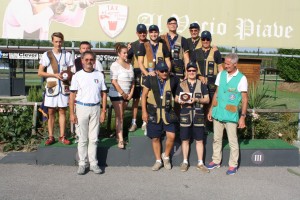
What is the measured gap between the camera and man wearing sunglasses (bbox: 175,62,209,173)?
194 inches

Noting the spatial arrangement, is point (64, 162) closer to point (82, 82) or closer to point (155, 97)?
point (82, 82)

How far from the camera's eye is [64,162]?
17.0 feet

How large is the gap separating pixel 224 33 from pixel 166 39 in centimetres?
233

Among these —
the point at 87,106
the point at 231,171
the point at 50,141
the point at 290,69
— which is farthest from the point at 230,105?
the point at 290,69

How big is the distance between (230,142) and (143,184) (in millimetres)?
1458

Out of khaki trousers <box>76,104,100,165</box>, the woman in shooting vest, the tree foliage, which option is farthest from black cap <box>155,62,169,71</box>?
the tree foliage

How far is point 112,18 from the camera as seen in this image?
23.6 feet

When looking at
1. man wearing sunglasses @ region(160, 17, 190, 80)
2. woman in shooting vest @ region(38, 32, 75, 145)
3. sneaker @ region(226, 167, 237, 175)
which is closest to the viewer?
sneaker @ region(226, 167, 237, 175)

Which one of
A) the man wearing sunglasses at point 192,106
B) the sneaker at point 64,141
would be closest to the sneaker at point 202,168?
the man wearing sunglasses at point 192,106

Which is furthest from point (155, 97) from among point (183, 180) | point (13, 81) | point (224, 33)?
point (13, 81)

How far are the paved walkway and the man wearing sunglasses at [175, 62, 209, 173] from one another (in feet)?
1.50

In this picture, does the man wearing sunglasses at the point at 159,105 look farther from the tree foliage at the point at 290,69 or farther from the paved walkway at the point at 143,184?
the tree foliage at the point at 290,69

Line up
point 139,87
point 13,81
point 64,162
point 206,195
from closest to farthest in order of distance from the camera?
point 206,195, point 64,162, point 139,87, point 13,81

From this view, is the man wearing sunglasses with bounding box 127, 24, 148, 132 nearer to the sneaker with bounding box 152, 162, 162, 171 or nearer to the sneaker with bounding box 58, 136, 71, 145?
the sneaker with bounding box 152, 162, 162, 171
